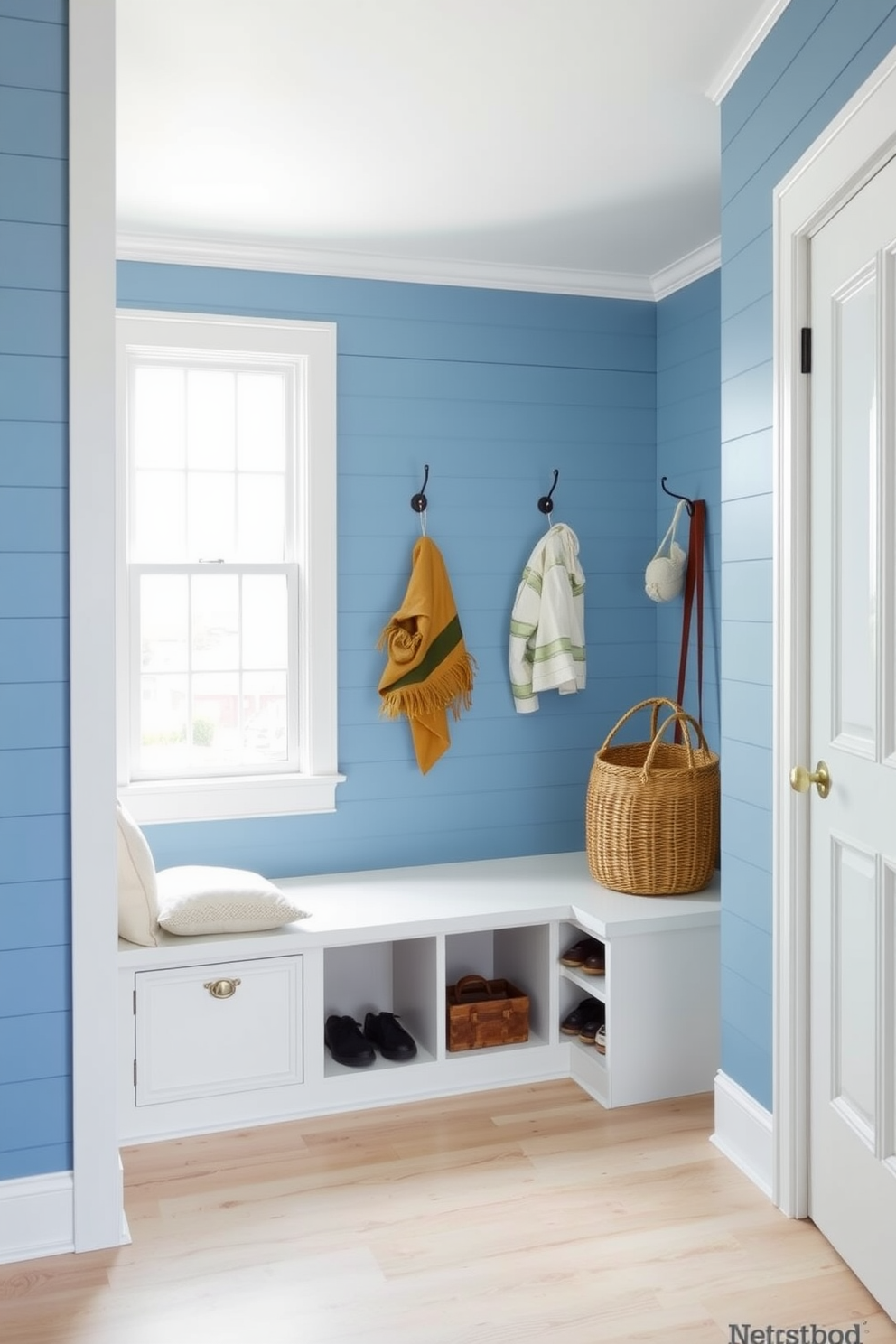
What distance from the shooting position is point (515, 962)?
11.7 feet

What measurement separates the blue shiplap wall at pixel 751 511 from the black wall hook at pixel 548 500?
1283 millimetres

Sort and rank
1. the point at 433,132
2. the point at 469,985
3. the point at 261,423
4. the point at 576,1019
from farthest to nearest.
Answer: the point at 261,423 < the point at 469,985 < the point at 576,1019 < the point at 433,132

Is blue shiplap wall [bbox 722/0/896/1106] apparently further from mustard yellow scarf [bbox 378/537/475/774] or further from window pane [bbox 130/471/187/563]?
window pane [bbox 130/471/187/563]

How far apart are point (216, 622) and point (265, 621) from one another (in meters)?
0.16

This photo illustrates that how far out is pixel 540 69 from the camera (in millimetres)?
2609

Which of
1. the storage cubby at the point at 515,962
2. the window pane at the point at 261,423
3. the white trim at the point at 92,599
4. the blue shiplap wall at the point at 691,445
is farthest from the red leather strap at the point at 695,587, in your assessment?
the white trim at the point at 92,599

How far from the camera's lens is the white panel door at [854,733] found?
2049 millimetres

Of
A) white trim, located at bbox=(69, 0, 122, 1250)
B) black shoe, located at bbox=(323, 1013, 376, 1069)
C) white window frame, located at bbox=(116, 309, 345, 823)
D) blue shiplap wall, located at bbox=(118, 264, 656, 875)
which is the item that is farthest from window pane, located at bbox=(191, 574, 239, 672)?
white trim, located at bbox=(69, 0, 122, 1250)

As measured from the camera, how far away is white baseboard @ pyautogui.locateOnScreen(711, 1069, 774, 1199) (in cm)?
258

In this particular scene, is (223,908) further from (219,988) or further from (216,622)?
(216,622)

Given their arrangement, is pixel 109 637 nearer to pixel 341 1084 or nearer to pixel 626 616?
pixel 341 1084

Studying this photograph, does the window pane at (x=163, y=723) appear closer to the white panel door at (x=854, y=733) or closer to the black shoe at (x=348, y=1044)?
the black shoe at (x=348, y=1044)

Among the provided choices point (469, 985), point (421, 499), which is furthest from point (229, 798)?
point (421, 499)

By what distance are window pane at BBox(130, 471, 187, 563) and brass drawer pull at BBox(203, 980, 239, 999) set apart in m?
1.43
